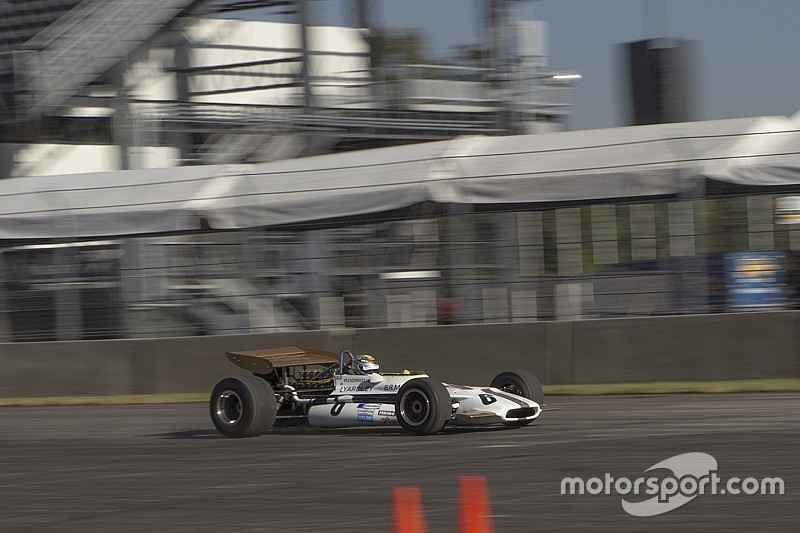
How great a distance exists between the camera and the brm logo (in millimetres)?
10938

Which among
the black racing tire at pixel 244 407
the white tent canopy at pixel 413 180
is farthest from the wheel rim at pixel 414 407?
the white tent canopy at pixel 413 180

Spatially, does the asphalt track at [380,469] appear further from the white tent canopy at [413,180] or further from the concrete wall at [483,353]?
the white tent canopy at [413,180]

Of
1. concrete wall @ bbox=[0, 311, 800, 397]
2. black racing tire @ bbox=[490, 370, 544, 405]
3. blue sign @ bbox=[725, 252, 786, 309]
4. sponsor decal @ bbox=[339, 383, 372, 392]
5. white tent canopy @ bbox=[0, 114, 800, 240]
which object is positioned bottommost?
concrete wall @ bbox=[0, 311, 800, 397]

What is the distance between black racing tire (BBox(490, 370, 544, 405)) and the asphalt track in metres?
0.30

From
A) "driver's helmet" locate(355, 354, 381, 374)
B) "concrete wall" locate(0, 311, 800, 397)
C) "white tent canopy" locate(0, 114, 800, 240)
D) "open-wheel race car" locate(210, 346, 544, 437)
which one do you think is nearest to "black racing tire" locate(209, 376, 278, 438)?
"open-wheel race car" locate(210, 346, 544, 437)

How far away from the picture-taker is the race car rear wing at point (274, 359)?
11977 millimetres

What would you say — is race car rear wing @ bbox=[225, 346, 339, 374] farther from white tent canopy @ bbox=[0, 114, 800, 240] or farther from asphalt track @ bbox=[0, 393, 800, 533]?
white tent canopy @ bbox=[0, 114, 800, 240]

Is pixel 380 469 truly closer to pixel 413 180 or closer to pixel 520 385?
pixel 520 385

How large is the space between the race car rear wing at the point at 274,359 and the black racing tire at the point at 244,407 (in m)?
0.27

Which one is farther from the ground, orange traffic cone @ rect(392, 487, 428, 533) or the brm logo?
orange traffic cone @ rect(392, 487, 428, 533)

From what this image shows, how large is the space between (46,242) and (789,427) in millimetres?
11956

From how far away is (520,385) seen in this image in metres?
11.7

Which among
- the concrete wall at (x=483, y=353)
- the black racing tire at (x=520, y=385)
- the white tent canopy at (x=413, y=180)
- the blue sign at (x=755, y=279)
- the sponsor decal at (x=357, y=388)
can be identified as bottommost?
the concrete wall at (x=483, y=353)

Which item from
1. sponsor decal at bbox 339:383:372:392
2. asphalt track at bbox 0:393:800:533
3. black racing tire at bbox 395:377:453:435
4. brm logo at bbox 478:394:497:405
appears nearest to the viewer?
asphalt track at bbox 0:393:800:533
